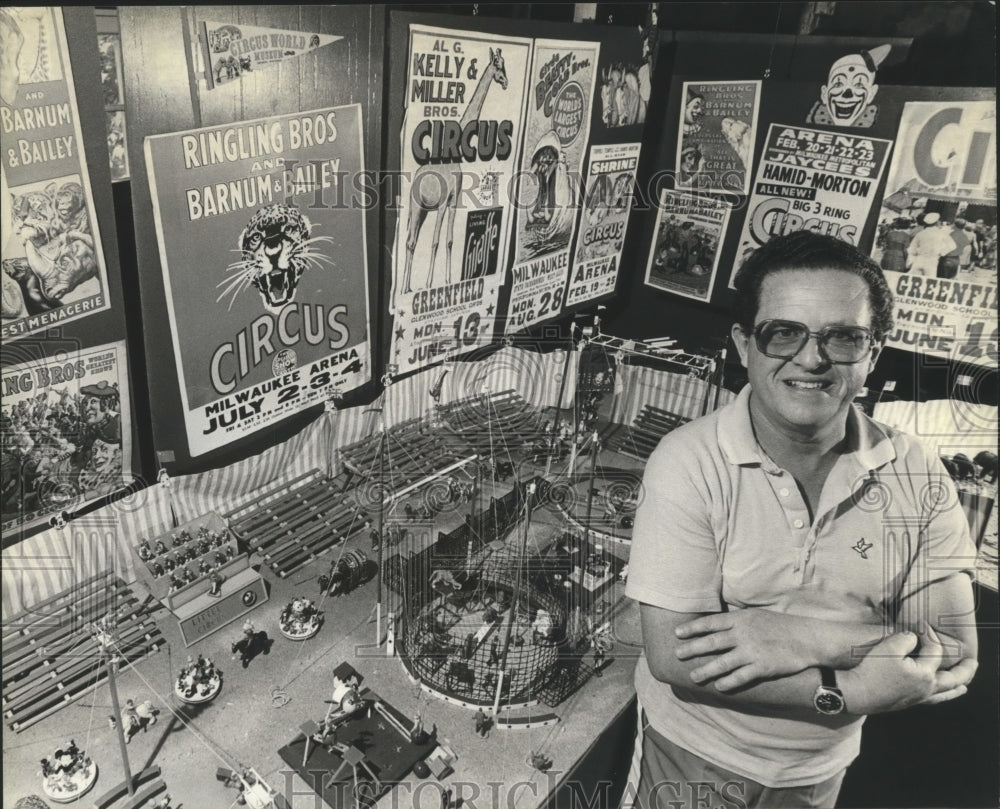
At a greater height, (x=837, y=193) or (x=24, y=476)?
(x=837, y=193)

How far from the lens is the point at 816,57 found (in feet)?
21.2

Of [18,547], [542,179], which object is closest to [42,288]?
[18,547]

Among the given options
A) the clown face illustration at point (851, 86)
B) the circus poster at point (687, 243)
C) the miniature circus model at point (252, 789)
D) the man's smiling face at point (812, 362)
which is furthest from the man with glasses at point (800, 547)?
the circus poster at point (687, 243)

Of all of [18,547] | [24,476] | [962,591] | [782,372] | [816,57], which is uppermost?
[816,57]

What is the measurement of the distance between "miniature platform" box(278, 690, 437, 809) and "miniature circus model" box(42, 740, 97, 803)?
1.02 meters

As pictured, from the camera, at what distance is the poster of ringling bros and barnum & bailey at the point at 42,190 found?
11.5 ft

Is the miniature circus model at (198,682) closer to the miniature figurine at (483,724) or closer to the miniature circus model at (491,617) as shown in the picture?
the miniature circus model at (491,617)

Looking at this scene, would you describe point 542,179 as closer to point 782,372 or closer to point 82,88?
point 82,88

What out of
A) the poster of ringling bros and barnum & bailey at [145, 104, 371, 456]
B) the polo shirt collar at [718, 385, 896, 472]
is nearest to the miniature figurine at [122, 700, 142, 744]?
the poster of ringling bros and barnum & bailey at [145, 104, 371, 456]

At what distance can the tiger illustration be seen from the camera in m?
4.80

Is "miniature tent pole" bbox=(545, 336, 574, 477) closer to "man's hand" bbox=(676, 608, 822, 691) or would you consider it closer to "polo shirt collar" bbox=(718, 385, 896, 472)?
"polo shirt collar" bbox=(718, 385, 896, 472)

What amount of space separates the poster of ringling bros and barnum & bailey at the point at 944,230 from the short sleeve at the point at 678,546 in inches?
206

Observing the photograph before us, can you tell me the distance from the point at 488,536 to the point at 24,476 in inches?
131

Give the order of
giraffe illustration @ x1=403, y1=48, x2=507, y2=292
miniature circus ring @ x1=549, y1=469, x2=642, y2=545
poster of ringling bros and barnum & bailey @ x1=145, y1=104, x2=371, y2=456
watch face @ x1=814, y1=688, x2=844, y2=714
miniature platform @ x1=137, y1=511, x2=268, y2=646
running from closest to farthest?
watch face @ x1=814, y1=688, x2=844, y2=714 < poster of ringling bros and barnum & bailey @ x1=145, y1=104, x2=371, y2=456 < miniature platform @ x1=137, y1=511, x2=268, y2=646 < giraffe illustration @ x1=403, y1=48, x2=507, y2=292 < miniature circus ring @ x1=549, y1=469, x2=642, y2=545
